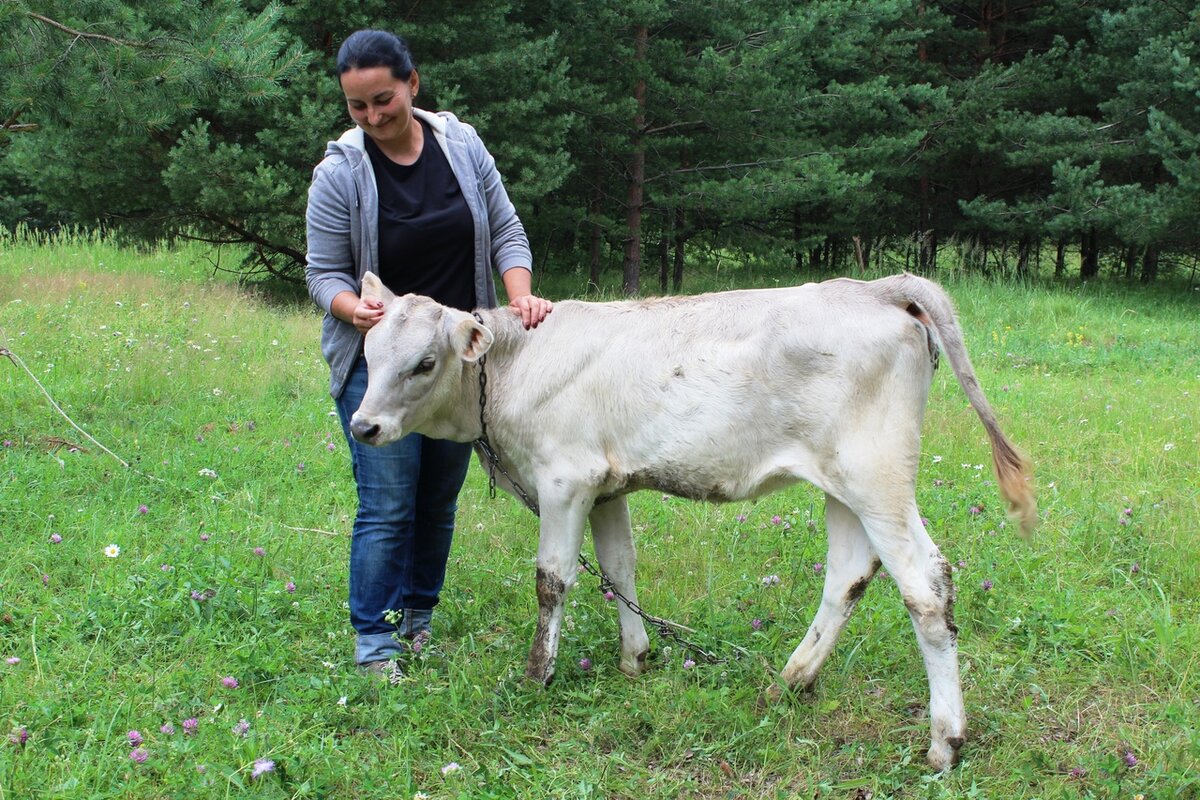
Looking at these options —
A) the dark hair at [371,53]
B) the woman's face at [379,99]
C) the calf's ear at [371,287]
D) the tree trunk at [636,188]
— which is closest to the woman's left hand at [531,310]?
the calf's ear at [371,287]

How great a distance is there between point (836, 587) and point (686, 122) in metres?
13.1

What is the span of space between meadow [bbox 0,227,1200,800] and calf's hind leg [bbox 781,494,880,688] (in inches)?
4.6

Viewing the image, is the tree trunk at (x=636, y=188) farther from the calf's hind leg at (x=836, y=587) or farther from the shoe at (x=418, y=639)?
the calf's hind leg at (x=836, y=587)

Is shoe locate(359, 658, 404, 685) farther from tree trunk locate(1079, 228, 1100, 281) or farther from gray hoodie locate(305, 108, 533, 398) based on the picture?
tree trunk locate(1079, 228, 1100, 281)

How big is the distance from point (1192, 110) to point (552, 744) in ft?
53.6

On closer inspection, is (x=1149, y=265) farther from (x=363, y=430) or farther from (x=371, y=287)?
(x=363, y=430)

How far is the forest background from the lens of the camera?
A: 452 inches

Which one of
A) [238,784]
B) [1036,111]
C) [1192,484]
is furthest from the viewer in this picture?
[1036,111]

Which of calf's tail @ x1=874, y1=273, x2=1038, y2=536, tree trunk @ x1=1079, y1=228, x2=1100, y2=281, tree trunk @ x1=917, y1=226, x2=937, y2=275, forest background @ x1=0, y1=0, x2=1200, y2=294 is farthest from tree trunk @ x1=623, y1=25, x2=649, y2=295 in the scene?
calf's tail @ x1=874, y1=273, x2=1038, y2=536

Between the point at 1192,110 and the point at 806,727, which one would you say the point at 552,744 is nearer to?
the point at 806,727

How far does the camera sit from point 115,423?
6.73 meters

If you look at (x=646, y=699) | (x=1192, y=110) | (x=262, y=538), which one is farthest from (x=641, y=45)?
(x=646, y=699)

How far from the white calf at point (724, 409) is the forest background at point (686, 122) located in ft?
15.2

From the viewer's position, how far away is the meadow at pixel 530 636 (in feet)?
10.6
